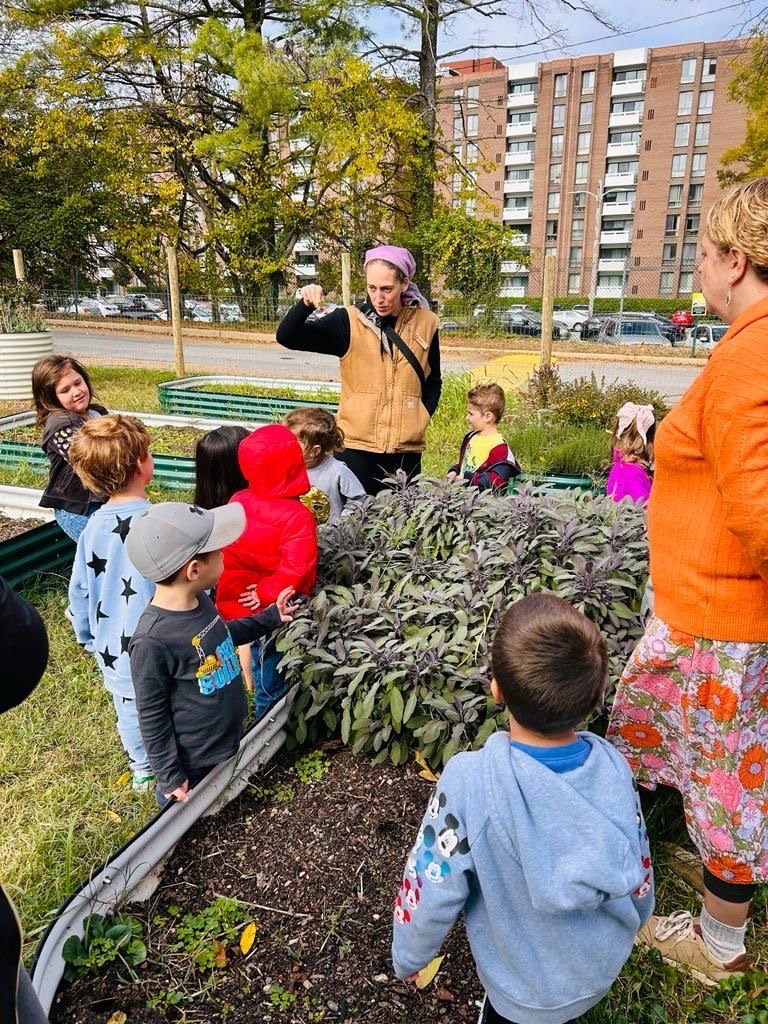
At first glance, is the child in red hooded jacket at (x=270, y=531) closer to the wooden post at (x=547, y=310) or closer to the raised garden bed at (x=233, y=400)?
the raised garden bed at (x=233, y=400)

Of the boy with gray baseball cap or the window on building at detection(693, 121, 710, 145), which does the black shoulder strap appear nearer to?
the boy with gray baseball cap

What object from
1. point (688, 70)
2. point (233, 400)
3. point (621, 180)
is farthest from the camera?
point (621, 180)

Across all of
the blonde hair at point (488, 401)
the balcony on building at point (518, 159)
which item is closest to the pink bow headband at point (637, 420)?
the blonde hair at point (488, 401)

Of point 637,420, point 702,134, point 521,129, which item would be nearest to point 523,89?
point 521,129

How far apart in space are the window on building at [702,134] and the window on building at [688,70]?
318 cm

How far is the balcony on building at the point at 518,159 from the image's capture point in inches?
2286

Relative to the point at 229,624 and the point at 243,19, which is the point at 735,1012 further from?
the point at 243,19

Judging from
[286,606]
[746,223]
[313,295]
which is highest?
[746,223]

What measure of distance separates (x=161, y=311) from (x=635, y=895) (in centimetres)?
1846

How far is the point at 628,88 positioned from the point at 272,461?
6374 centimetres

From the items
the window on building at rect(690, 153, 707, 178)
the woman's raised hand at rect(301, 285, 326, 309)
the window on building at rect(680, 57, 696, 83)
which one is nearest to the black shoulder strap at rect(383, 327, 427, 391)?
the woman's raised hand at rect(301, 285, 326, 309)

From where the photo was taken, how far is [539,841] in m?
1.27

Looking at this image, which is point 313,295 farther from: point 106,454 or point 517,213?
point 517,213

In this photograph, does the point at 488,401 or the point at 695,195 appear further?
the point at 695,195
